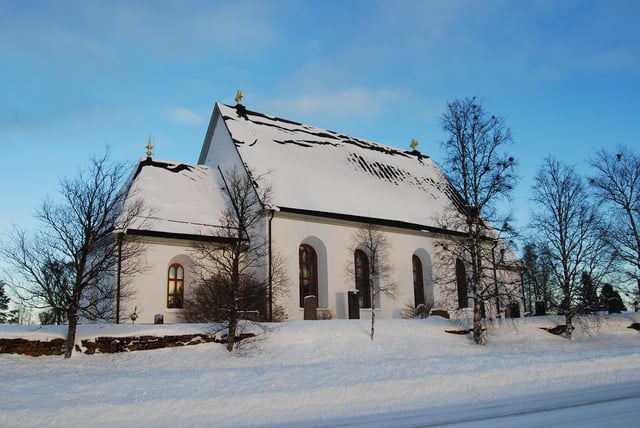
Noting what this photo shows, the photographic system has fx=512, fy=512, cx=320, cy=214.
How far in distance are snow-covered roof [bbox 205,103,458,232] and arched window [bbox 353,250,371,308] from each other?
214 cm

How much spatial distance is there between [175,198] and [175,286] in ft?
13.7

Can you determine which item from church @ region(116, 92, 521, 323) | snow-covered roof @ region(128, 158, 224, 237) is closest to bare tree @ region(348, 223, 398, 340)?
church @ region(116, 92, 521, 323)

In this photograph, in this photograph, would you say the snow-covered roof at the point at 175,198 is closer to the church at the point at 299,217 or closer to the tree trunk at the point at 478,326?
the church at the point at 299,217

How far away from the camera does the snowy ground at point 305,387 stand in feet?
26.0

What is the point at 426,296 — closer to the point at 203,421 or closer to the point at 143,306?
the point at 143,306

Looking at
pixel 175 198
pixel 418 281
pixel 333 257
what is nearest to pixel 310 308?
pixel 333 257

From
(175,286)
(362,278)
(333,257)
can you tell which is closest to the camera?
(175,286)

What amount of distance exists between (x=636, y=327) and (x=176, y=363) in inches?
787

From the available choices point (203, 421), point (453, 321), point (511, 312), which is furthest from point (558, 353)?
point (511, 312)

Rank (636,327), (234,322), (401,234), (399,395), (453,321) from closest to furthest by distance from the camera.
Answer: (399,395), (234,322), (453,321), (636,327), (401,234)

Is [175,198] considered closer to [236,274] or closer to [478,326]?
[236,274]

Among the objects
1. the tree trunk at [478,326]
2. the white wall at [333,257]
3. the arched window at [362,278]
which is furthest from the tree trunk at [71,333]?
the tree trunk at [478,326]

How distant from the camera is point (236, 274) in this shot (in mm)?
16844

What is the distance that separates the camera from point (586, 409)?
802 cm
